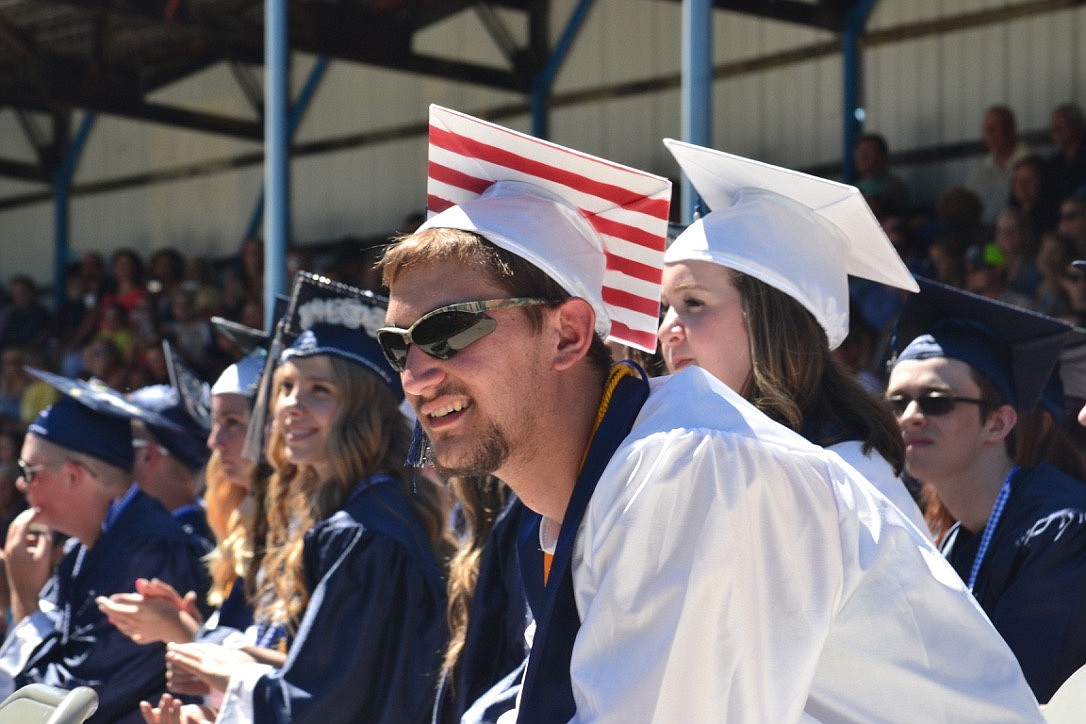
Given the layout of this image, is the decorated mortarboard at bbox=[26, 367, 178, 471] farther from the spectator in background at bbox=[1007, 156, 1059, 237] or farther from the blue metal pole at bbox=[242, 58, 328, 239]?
the blue metal pole at bbox=[242, 58, 328, 239]

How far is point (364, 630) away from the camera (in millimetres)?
4188

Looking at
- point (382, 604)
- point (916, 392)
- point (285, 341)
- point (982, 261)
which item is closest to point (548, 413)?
point (382, 604)

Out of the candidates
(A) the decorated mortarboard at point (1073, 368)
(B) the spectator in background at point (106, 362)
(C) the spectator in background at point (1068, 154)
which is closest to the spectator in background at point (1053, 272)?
(C) the spectator in background at point (1068, 154)

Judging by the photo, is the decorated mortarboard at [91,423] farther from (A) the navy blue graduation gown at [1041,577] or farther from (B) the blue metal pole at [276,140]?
(A) the navy blue graduation gown at [1041,577]

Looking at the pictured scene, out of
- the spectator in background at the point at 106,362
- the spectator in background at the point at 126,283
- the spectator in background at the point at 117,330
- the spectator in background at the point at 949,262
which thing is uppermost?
the spectator in background at the point at 949,262

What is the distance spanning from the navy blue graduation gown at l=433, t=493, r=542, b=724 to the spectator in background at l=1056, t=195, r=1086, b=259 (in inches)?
223

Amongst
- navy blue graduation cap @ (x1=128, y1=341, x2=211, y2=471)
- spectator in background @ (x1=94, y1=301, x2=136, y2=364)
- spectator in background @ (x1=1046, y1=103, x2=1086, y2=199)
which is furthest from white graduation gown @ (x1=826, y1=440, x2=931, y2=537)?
spectator in background @ (x1=94, y1=301, x2=136, y2=364)

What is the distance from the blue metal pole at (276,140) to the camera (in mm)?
7523

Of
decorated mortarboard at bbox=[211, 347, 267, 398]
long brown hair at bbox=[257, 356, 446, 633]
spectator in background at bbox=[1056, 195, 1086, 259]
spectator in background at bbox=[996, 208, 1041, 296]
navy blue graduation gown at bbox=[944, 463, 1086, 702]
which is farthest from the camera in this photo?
spectator in background at bbox=[996, 208, 1041, 296]

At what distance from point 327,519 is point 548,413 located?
2044mm

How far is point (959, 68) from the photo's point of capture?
1216 cm

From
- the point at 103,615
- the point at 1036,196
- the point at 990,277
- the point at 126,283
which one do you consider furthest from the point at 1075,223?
the point at 126,283

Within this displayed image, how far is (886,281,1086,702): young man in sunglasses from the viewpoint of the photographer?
3941 mm

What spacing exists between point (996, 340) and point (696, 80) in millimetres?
1655
